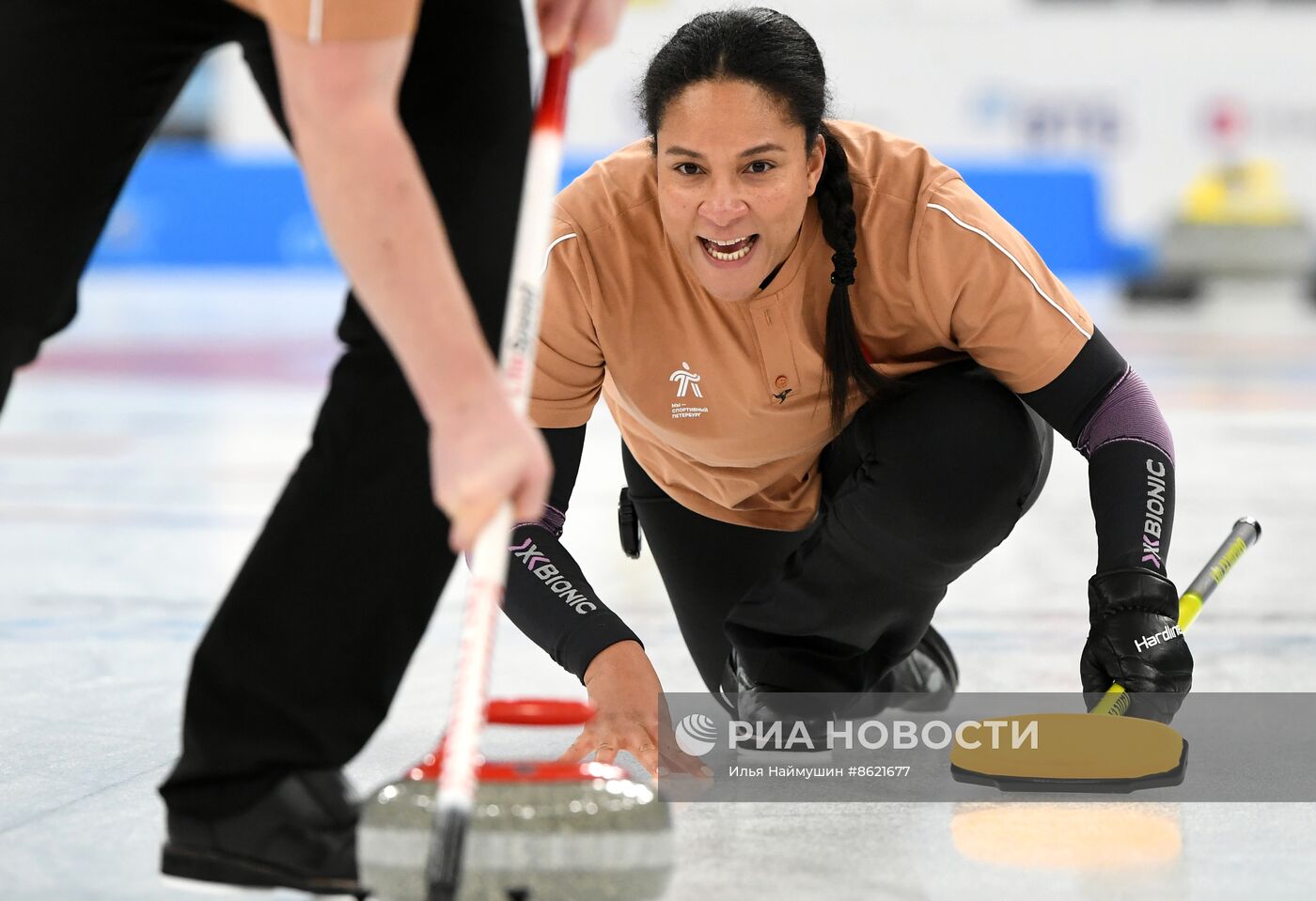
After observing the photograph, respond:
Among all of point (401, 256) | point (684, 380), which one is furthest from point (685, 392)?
point (401, 256)

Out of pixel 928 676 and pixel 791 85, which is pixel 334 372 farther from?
pixel 928 676

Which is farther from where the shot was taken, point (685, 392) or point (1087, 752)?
point (685, 392)

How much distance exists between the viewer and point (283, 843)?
1.44 metres

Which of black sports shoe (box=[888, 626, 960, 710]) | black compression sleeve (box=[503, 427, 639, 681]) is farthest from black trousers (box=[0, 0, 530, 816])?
black sports shoe (box=[888, 626, 960, 710])

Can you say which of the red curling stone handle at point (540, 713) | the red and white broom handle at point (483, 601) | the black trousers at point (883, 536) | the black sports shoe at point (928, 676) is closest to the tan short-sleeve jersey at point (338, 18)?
the red and white broom handle at point (483, 601)

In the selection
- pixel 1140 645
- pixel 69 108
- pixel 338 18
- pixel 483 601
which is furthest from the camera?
pixel 1140 645

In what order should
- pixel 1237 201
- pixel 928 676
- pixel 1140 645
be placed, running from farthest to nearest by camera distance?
pixel 1237 201 → pixel 928 676 → pixel 1140 645

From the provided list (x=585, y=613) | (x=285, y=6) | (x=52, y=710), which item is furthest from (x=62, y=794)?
(x=285, y=6)

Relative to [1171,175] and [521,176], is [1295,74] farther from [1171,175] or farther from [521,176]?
[521,176]

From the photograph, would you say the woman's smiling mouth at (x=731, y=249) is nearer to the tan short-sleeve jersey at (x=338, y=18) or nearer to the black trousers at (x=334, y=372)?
the black trousers at (x=334, y=372)

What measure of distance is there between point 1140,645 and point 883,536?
0.33 meters

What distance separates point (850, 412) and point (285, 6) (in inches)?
44.6

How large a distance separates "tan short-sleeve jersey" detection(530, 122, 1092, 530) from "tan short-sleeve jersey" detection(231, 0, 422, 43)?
888mm

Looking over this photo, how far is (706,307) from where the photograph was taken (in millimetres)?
2043
